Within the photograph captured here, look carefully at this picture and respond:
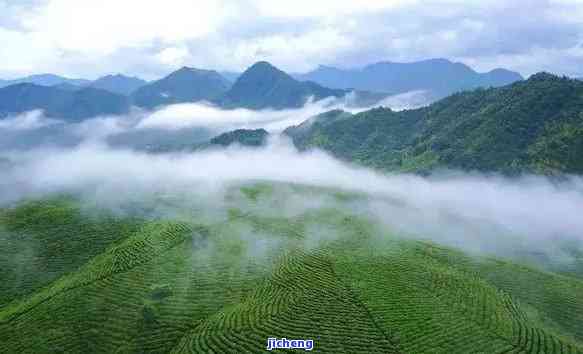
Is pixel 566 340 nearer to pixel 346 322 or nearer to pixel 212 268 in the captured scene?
pixel 346 322

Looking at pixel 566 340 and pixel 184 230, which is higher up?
pixel 184 230

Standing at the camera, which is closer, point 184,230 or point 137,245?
point 137,245

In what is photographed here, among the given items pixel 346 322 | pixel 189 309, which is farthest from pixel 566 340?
pixel 189 309

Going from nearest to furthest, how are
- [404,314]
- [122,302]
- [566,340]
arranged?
[566,340], [404,314], [122,302]

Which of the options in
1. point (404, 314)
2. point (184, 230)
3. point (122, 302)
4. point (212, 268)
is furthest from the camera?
point (184, 230)

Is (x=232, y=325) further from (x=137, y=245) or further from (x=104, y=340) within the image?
(x=137, y=245)

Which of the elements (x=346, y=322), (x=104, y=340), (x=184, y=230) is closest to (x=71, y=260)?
(x=184, y=230)
